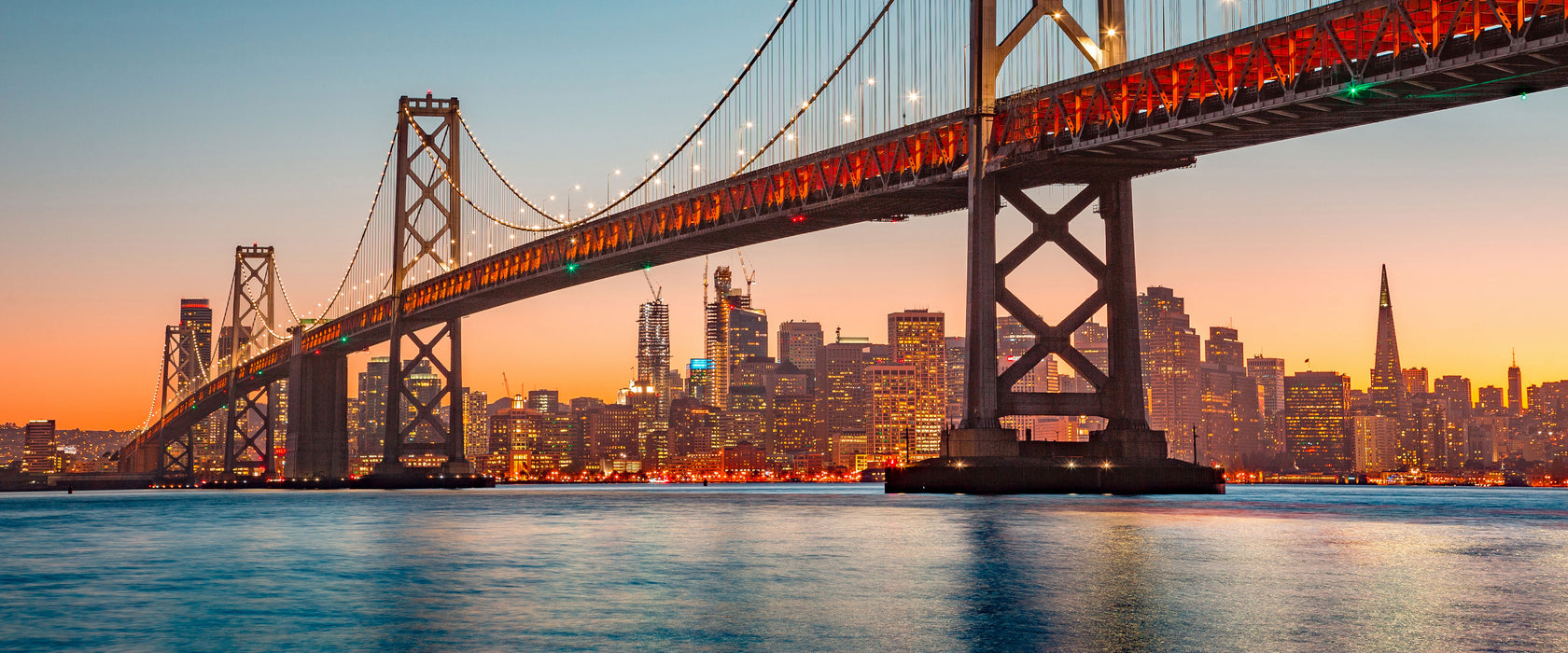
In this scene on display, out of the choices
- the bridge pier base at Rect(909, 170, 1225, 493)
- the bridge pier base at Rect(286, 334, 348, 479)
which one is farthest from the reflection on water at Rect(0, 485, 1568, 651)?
the bridge pier base at Rect(286, 334, 348, 479)

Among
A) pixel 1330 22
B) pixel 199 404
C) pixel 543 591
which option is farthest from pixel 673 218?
pixel 199 404

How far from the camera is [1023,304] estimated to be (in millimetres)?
52031

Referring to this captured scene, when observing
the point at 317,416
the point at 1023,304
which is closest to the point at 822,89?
the point at 1023,304

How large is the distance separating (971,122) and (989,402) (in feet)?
29.1

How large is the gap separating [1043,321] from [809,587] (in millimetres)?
31268

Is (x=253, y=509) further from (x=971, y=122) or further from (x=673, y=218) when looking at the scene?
(x=971, y=122)

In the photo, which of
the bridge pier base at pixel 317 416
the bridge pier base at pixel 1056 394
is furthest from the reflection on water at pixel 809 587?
the bridge pier base at pixel 317 416

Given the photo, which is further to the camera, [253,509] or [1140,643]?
[253,509]

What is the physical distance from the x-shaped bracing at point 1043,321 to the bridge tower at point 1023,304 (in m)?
0.04

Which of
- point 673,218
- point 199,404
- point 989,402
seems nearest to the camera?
point 989,402

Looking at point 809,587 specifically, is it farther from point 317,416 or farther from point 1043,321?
point 317,416

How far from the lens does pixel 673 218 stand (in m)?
69.4

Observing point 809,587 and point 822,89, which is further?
point 822,89

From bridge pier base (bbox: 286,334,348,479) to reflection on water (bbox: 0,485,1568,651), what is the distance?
2643 inches
